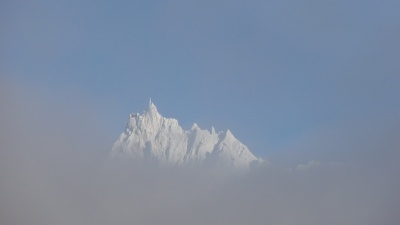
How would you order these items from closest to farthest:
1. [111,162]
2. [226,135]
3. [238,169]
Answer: [111,162] → [238,169] → [226,135]

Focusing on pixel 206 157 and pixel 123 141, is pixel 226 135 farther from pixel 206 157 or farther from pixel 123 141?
pixel 123 141

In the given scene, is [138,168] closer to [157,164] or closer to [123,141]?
[157,164]

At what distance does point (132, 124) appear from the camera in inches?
2506

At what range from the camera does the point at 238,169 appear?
57.1m

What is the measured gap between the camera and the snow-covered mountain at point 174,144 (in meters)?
59.2

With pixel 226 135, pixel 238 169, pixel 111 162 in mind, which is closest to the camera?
pixel 111 162

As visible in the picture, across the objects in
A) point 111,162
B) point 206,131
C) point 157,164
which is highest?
point 206,131

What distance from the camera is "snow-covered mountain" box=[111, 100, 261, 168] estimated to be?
194 feet

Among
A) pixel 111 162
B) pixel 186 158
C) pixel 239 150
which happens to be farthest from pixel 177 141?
pixel 111 162

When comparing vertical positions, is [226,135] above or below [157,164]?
above

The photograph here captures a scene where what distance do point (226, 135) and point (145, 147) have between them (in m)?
10.6

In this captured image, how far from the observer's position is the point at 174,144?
209 ft

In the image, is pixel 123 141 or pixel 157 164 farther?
pixel 123 141

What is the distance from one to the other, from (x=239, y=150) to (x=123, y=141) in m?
14.6
